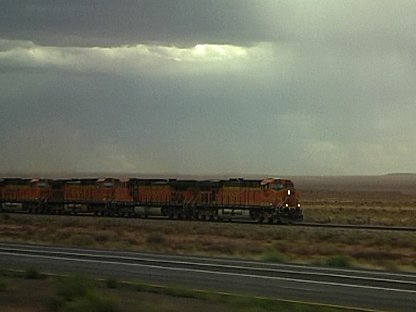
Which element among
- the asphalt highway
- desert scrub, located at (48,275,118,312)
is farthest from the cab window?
desert scrub, located at (48,275,118,312)

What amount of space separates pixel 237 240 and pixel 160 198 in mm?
26835

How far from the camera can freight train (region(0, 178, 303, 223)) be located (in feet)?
212

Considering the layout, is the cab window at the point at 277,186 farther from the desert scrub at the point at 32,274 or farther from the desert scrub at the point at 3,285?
the desert scrub at the point at 3,285

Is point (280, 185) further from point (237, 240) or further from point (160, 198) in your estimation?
point (237, 240)

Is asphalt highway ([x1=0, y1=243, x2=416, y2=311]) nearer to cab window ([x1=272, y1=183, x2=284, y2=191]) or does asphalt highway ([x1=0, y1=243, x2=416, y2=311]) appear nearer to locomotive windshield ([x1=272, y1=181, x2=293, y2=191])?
cab window ([x1=272, y1=183, x2=284, y2=191])

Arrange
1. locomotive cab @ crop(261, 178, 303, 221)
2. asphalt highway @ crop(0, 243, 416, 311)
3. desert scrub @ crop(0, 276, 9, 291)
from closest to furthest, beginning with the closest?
1. desert scrub @ crop(0, 276, 9, 291)
2. asphalt highway @ crop(0, 243, 416, 311)
3. locomotive cab @ crop(261, 178, 303, 221)

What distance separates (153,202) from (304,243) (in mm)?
30830

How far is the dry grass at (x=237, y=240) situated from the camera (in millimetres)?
37344

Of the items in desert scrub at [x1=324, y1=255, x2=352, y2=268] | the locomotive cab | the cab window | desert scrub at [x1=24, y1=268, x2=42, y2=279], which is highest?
the cab window

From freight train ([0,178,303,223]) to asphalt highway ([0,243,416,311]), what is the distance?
99.5 ft

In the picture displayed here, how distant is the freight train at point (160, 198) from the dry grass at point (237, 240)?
20.4ft

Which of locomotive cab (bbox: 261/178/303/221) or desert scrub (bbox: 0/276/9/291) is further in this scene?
locomotive cab (bbox: 261/178/303/221)

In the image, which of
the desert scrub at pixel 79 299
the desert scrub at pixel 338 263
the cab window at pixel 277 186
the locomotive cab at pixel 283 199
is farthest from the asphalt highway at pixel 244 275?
the cab window at pixel 277 186

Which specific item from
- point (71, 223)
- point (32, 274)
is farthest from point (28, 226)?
point (32, 274)
